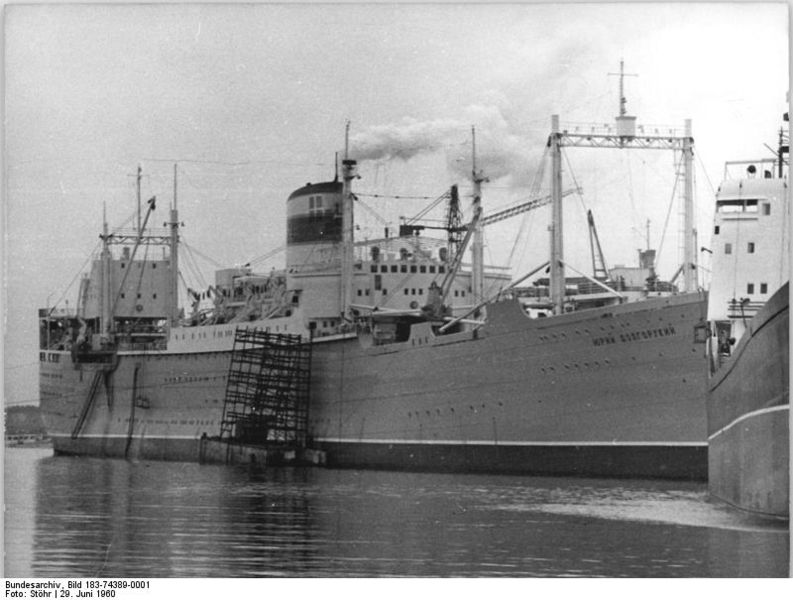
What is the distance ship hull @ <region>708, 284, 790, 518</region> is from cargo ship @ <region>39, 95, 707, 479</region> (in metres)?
5.88

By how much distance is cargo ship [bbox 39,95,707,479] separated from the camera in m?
29.5

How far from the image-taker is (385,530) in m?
20.7

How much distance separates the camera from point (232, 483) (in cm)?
3019

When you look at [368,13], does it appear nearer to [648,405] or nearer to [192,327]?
[648,405]

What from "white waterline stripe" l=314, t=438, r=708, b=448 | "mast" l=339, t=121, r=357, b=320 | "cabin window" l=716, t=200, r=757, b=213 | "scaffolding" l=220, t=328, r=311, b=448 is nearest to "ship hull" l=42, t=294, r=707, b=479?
"white waterline stripe" l=314, t=438, r=708, b=448

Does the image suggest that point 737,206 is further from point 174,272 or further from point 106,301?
point 106,301

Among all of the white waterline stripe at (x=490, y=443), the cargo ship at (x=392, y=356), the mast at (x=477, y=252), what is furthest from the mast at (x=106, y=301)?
the mast at (x=477, y=252)

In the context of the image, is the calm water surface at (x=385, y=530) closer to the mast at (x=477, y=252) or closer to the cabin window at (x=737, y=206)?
the cabin window at (x=737, y=206)

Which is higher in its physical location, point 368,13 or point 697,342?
point 368,13

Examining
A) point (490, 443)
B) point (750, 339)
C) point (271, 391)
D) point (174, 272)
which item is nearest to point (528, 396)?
point (490, 443)

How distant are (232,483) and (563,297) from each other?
843 centimetres

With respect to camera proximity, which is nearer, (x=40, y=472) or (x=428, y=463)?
(x=428, y=463)

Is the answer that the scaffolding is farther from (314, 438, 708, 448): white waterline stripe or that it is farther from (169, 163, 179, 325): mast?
(169, 163, 179, 325): mast

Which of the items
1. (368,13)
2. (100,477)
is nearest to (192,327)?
(100,477)
